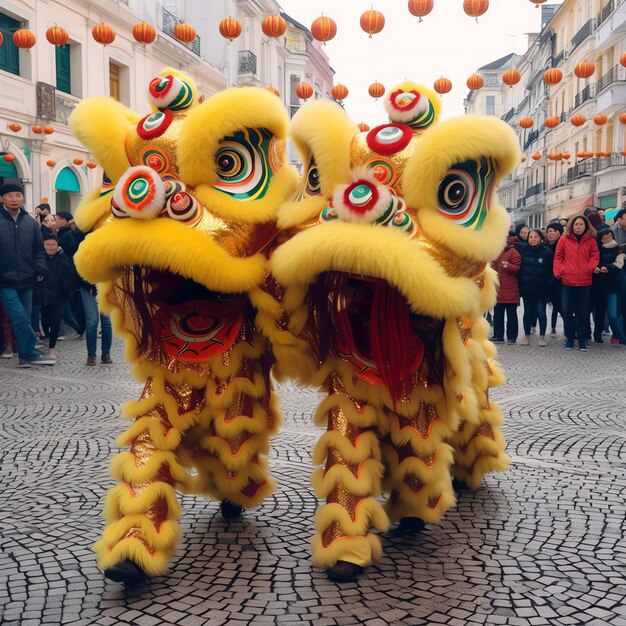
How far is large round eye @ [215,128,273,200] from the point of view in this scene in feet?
9.62

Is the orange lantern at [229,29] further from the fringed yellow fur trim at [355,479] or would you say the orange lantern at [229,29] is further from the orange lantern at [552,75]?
the fringed yellow fur trim at [355,479]

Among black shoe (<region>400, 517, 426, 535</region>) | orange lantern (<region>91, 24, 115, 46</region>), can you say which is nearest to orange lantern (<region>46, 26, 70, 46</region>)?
orange lantern (<region>91, 24, 115, 46</region>)

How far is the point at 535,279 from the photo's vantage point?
10773 millimetres

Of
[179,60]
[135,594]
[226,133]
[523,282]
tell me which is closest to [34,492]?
[135,594]

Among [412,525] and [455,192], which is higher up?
[455,192]

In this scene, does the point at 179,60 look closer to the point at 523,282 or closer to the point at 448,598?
the point at 523,282

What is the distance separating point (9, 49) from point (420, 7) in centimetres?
1159

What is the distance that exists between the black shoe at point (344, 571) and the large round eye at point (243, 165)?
1.42 metres

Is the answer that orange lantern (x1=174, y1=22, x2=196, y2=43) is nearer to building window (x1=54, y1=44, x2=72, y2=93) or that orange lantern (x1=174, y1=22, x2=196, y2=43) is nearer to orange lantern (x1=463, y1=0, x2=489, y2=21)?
orange lantern (x1=463, y1=0, x2=489, y2=21)

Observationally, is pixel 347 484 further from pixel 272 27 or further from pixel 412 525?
pixel 272 27

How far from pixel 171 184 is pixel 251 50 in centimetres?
3351

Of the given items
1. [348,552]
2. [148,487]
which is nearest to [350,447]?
[348,552]

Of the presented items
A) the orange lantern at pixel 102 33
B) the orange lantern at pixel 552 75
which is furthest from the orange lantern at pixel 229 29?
the orange lantern at pixel 552 75

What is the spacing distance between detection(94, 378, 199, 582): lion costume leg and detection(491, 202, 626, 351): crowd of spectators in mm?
8022
